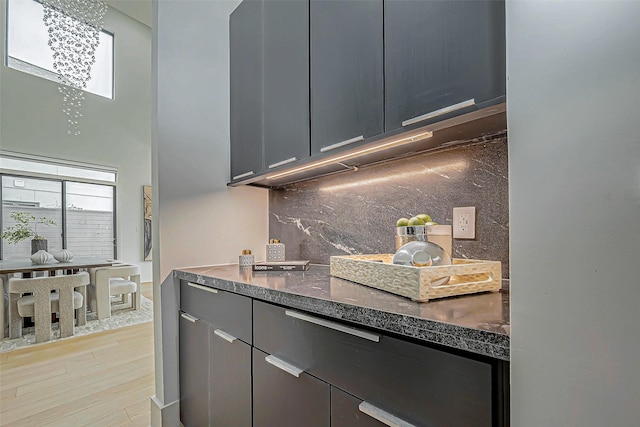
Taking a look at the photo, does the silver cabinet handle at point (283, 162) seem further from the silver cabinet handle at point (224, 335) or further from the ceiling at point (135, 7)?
the ceiling at point (135, 7)

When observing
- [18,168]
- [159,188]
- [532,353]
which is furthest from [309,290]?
[18,168]

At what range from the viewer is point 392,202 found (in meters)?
1.43

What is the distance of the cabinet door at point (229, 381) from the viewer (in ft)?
3.93

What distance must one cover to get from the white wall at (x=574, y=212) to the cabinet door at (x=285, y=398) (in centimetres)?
54

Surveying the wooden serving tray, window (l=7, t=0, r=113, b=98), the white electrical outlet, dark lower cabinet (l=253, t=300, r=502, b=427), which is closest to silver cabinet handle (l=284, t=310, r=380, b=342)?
dark lower cabinet (l=253, t=300, r=502, b=427)

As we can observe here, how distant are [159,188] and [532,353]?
5.81 ft

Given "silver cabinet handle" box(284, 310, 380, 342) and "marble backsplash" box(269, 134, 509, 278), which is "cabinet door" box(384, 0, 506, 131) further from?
"silver cabinet handle" box(284, 310, 380, 342)

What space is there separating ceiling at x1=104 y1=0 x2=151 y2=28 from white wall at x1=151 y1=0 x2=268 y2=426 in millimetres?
5337

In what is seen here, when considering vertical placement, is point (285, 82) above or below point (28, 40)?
below

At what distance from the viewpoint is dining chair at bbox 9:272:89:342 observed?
→ 3.26 meters

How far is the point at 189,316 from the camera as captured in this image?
1.61m

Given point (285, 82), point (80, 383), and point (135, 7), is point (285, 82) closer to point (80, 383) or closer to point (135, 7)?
point (80, 383)

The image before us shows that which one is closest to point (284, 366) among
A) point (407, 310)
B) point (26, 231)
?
point (407, 310)

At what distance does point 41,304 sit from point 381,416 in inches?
162
